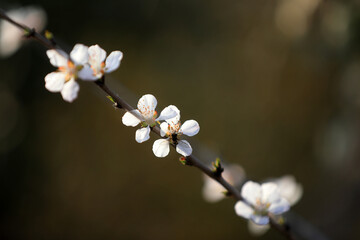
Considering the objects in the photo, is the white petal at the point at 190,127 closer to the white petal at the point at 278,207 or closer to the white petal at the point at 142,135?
the white petal at the point at 142,135

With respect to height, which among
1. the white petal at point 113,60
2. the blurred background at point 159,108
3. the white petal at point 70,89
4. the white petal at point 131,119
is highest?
the blurred background at point 159,108

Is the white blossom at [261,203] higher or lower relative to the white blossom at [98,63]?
higher

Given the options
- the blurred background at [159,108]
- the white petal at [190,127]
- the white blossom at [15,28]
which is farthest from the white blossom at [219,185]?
the blurred background at [159,108]

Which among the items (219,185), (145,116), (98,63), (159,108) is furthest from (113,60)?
(159,108)

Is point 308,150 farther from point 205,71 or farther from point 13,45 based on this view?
point 13,45

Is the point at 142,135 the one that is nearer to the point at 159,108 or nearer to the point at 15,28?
the point at 15,28
